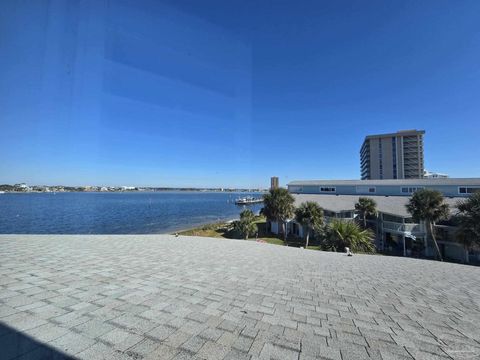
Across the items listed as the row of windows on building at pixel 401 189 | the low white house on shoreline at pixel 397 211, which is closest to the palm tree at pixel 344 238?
the low white house on shoreline at pixel 397 211

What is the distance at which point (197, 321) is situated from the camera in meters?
3.69

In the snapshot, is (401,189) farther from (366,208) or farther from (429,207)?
(429,207)

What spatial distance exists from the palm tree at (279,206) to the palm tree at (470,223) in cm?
1597

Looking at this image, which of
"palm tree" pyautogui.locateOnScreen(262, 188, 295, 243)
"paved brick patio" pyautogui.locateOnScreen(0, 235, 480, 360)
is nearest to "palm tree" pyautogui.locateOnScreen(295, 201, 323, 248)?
"palm tree" pyautogui.locateOnScreen(262, 188, 295, 243)

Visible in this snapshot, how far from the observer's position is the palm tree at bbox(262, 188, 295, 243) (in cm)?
2905

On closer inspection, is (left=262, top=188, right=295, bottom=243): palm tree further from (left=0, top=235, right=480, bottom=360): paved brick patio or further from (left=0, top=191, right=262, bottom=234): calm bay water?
(left=0, top=235, right=480, bottom=360): paved brick patio

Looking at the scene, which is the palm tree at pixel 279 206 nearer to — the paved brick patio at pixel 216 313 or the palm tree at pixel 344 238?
the palm tree at pixel 344 238

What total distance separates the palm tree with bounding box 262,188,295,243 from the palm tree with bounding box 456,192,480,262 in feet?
52.4

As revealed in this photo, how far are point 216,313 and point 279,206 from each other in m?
25.7

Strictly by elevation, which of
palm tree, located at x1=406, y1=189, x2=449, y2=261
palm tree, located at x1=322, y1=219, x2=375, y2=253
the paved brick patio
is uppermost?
palm tree, located at x1=406, y1=189, x2=449, y2=261

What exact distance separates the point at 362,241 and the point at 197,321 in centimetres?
1760

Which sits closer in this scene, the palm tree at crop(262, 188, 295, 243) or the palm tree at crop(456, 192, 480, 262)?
the palm tree at crop(456, 192, 480, 262)

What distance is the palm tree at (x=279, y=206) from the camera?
95.3 feet

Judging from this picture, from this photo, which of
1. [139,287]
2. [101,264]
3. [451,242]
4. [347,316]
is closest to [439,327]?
[347,316]
